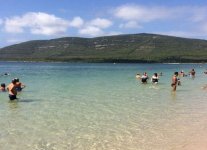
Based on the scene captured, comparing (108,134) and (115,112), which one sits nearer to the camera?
(108,134)

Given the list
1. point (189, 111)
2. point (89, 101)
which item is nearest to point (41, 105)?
point (89, 101)

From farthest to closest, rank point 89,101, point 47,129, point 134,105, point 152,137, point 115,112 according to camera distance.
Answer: point 89,101 < point 134,105 < point 115,112 < point 47,129 < point 152,137

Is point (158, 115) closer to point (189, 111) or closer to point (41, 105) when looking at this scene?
point (189, 111)

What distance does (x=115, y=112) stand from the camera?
67.9 ft

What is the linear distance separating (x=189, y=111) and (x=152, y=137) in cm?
709

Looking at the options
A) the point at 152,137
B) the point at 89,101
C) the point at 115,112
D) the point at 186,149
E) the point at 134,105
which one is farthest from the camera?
the point at 89,101

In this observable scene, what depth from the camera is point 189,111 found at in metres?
20.9

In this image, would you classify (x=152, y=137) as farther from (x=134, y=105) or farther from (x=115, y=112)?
(x=134, y=105)

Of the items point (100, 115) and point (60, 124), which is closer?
point (60, 124)

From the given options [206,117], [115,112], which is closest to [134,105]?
[115,112]

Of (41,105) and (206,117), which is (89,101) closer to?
(41,105)

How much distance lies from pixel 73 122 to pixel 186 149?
6.54 meters

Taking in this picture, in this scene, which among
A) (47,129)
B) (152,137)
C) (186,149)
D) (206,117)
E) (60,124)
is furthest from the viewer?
(206,117)

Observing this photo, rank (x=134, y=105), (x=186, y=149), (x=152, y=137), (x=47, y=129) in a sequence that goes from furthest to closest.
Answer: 1. (x=134, y=105)
2. (x=47, y=129)
3. (x=152, y=137)
4. (x=186, y=149)
